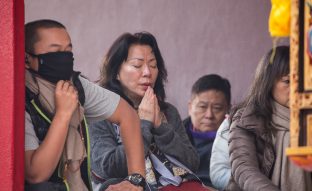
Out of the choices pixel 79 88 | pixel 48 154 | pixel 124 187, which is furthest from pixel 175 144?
pixel 48 154

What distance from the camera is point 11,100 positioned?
6.21 meters

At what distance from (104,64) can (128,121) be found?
1.69ft

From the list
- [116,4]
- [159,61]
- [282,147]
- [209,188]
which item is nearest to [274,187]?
[282,147]

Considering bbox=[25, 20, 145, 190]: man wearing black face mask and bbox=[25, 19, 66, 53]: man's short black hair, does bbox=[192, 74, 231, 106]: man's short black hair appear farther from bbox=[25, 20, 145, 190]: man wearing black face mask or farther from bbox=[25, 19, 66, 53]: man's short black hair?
bbox=[25, 19, 66, 53]: man's short black hair

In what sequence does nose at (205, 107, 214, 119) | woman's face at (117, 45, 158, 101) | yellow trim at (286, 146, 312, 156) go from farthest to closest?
1. nose at (205, 107, 214, 119)
2. woman's face at (117, 45, 158, 101)
3. yellow trim at (286, 146, 312, 156)

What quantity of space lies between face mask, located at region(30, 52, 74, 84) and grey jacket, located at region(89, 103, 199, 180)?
1.70 ft

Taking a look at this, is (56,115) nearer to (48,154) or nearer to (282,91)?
(48,154)

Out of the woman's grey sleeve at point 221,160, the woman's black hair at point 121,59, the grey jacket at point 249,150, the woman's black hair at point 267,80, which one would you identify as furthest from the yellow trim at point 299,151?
the woman's black hair at point 121,59

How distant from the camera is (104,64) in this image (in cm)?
691

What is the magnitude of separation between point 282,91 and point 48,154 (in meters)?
1.74

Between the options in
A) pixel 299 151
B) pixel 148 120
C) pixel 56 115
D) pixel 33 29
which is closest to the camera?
pixel 299 151

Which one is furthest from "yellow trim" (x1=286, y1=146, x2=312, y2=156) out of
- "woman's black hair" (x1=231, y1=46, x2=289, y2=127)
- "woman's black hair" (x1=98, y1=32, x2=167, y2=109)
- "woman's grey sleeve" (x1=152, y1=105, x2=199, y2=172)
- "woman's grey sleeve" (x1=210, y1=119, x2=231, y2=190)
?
"woman's black hair" (x1=98, y1=32, x2=167, y2=109)

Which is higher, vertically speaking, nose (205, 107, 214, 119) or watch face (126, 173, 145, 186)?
nose (205, 107, 214, 119)

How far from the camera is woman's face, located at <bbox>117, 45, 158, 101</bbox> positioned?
6.89 meters
